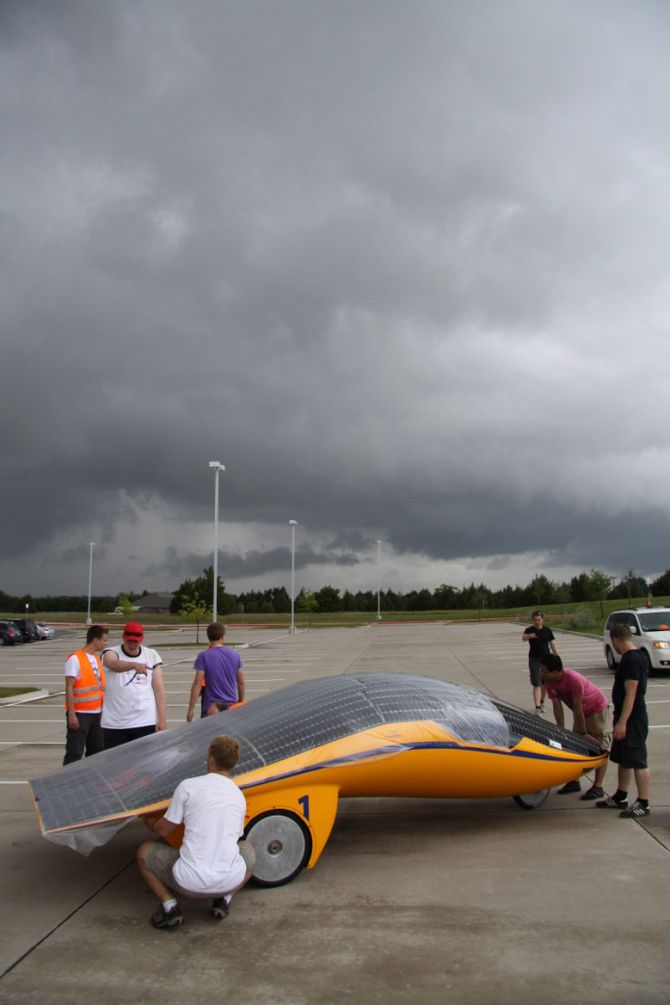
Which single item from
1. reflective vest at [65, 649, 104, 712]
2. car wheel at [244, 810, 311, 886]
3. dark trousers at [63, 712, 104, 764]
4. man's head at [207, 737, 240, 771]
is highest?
reflective vest at [65, 649, 104, 712]

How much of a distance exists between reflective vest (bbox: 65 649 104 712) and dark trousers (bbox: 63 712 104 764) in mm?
74

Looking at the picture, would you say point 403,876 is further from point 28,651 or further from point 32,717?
point 28,651

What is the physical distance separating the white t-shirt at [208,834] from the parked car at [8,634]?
4364 cm

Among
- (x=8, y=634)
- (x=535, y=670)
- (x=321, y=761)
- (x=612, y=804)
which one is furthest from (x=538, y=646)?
(x=8, y=634)

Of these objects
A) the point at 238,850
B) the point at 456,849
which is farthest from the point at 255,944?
the point at 456,849

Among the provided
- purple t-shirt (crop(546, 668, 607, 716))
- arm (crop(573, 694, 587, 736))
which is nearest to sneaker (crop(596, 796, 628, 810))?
arm (crop(573, 694, 587, 736))

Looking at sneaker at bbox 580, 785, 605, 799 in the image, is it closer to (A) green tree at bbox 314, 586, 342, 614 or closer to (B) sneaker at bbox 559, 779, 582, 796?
(B) sneaker at bbox 559, 779, 582, 796

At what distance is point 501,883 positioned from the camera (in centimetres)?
530

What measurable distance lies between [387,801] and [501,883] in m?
2.60

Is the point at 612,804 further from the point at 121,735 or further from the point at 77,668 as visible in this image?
the point at 77,668

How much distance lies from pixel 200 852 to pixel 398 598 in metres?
132

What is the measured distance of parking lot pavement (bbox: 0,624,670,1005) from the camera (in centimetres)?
393

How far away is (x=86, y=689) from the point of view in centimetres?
726

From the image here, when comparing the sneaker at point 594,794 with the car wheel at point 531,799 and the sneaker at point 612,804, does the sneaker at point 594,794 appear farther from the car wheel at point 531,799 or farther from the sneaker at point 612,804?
the car wheel at point 531,799
